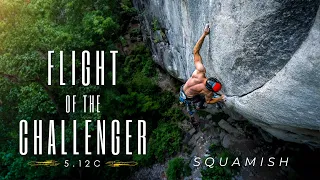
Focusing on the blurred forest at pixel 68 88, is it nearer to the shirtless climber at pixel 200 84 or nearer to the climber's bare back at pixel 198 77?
the shirtless climber at pixel 200 84

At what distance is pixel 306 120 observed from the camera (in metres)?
5.62

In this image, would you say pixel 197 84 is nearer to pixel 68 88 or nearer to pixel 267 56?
pixel 267 56

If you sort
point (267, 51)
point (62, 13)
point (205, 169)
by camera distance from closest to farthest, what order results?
point (267, 51)
point (205, 169)
point (62, 13)

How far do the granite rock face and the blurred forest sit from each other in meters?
5.14

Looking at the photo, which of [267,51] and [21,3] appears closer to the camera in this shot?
[267,51]

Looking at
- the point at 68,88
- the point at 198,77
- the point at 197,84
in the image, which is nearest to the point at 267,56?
the point at 198,77

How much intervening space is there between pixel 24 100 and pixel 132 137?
15.7ft

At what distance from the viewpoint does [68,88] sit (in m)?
11.4

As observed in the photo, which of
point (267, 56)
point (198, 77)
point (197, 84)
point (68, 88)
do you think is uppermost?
point (267, 56)

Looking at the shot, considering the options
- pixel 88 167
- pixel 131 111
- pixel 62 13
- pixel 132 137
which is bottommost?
pixel 88 167

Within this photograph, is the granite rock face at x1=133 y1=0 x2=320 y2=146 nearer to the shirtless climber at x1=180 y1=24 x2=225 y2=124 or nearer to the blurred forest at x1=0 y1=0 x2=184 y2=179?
the shirtless climber at x1=180 y1=24 x2=225 y2=124

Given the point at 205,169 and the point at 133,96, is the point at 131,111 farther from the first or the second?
→ the point at 205,169

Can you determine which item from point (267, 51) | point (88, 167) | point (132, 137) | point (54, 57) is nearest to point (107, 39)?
point (54, 57)

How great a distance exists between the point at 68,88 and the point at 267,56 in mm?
7890
